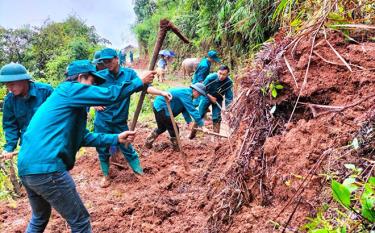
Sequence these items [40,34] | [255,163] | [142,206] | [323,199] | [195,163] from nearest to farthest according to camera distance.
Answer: [323,199]
[255,163]
[142,206]
[195,163]
[40,34]

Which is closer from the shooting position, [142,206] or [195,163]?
[142,206]

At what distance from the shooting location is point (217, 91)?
7.11 m

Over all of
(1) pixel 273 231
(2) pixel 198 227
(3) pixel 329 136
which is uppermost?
(3) pixel 329 136

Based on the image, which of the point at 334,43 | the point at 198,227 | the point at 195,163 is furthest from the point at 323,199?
the point at 195,163

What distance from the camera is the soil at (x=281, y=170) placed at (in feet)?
8.57

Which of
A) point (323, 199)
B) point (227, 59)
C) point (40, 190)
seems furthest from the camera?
point (227, 59)

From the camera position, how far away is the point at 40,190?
9.36 ft

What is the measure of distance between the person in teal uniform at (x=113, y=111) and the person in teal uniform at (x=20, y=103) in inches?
34.5

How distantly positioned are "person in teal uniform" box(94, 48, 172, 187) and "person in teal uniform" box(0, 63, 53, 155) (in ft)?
2.88

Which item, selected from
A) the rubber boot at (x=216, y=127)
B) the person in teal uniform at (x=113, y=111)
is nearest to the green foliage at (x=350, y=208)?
the person in teal uniform at (x=113, y=111)

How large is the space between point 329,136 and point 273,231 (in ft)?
2.57

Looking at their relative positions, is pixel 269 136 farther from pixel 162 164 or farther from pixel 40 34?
pixel 40 34

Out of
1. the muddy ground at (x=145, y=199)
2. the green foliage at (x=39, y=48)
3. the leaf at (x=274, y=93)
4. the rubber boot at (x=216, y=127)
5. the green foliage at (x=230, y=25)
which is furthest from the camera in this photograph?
the green foliage at (x=39, y=48)

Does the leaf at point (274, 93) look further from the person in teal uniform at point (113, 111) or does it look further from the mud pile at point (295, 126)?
the person in teal uniform at point (113, 111)
